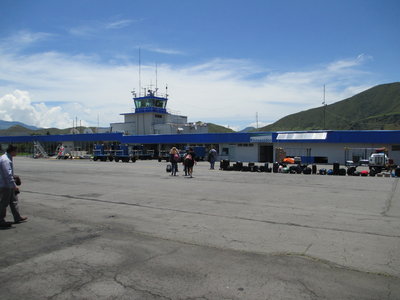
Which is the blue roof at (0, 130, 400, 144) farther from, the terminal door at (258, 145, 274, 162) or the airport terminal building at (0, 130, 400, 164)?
the terminal door at (258, 145, 274, 162)

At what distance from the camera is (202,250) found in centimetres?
620

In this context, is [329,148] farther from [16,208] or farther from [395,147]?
[16,208]

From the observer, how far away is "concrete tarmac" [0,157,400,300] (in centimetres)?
455

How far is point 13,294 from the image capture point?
4.41 metres

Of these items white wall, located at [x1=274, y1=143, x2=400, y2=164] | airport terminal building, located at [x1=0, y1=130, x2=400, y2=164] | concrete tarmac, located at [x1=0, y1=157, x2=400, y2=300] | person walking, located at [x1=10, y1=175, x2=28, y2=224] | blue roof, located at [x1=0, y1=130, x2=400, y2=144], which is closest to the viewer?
concrete tarmac, located at [x1=0, y1=157, x2=400, y2=300]

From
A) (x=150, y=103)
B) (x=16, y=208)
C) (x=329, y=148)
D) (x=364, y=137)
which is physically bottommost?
(x=16, y=208)

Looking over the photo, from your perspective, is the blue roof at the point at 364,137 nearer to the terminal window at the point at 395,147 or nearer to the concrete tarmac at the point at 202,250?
the terminal window at the point at 395,147

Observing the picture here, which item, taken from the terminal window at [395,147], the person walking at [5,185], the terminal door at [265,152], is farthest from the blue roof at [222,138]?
the person walking at [5,185]

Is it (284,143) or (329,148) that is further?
(284,143)

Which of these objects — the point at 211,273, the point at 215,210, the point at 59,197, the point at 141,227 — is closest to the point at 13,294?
the point at 211,273

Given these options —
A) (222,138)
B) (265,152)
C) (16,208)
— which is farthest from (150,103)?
(16,208)

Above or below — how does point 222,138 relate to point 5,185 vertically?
above

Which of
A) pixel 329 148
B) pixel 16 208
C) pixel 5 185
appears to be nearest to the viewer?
pixel 5 185

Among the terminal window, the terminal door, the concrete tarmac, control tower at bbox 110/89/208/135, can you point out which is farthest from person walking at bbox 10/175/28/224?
control tower at bbox 110/89/208/135
